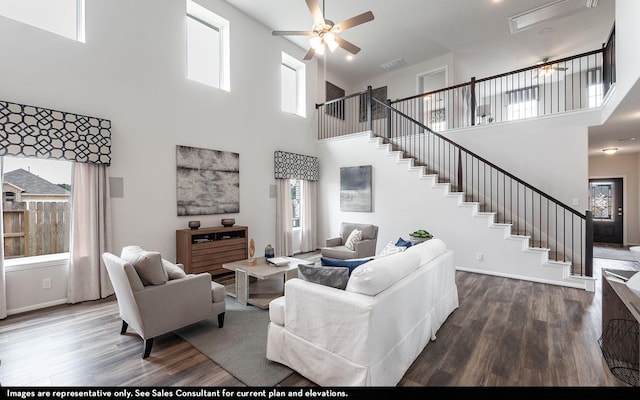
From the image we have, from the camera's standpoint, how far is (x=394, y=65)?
8375 millimetres

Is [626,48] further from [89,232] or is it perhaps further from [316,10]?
[89,232]

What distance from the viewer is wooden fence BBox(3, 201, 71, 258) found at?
3.51 m

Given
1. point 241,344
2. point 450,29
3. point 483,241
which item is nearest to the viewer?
point 241,344

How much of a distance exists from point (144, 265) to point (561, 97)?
464 inches

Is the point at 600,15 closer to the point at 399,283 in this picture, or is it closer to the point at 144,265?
the point at 399,283

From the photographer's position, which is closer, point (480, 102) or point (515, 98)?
point (515, 98)

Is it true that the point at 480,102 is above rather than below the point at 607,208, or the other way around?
above

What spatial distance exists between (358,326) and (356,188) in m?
5.33

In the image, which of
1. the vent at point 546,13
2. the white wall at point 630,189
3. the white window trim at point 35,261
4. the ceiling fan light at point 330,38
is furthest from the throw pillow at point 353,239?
the white wall at point 630,189

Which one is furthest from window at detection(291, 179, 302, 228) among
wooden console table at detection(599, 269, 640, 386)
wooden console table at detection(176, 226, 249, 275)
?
wooden console table at detection(599, 269, 640, 386)

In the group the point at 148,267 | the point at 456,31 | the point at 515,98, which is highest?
the point at 456,31

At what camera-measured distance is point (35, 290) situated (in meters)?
3.60

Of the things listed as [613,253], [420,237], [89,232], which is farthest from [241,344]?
[613,253]

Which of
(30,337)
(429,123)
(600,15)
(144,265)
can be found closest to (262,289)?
(144,265)
